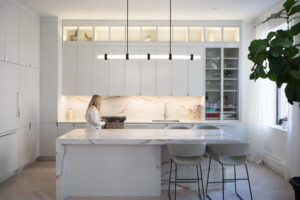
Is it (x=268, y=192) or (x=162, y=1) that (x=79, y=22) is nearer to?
(x=162, y=1)

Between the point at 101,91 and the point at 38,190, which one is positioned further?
the point at 101,91

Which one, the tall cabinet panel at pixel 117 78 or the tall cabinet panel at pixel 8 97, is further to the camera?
the tall cabinet panel at pixel 117 78

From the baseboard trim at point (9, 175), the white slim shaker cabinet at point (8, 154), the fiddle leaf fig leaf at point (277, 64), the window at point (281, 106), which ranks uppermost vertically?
the fiddle leaf fig leaf at point (277, 64)

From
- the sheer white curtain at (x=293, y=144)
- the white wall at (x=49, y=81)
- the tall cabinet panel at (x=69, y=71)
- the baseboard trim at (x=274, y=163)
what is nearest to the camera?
the sheer white curtain at (x=293, y=144)

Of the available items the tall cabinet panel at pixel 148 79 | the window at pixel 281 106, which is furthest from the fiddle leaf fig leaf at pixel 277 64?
the tall cabinet panel at pixel 148 79

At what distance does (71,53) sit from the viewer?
6.12 meters

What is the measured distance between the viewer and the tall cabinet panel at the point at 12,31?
14.8ft

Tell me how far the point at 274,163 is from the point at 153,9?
403cm

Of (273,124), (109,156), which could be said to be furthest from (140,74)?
(273,124)

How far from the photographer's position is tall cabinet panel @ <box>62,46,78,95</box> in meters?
6.12

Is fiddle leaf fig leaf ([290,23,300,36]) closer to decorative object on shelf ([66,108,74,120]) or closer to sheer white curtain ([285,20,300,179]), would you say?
sheer white curtain ([285,20,300,179])

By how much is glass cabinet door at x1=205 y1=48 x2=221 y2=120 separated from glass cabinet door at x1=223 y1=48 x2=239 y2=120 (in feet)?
0.48

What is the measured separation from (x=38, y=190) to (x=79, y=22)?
3918 mm

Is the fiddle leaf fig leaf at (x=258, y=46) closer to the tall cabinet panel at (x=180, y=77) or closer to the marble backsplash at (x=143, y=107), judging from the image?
the tall cabinet panel at (x=180, y=77)
